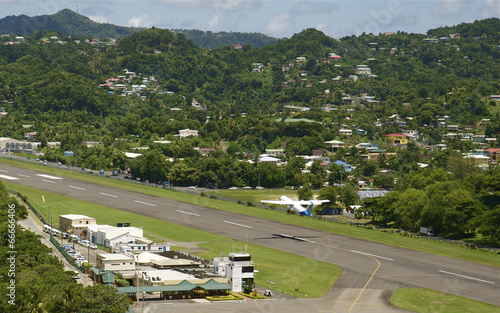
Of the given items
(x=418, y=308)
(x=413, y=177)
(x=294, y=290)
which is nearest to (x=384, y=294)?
(x=418, y=308)

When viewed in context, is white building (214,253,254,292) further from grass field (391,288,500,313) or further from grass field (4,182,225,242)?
grass field (4,182,225,242)

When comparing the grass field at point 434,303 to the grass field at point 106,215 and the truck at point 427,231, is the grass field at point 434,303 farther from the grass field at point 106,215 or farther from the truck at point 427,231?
the grass field at point 106,215

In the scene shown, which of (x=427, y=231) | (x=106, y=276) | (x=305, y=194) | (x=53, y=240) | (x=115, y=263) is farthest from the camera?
(x=305, y=194)

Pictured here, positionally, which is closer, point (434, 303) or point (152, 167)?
point (434, 303)

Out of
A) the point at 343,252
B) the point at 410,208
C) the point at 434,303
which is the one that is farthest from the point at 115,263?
the point at 410,208

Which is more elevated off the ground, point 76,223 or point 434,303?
point 76,223

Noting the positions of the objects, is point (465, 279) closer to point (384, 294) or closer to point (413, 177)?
point (384, 294)

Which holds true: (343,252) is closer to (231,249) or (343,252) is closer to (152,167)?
(231,249)
